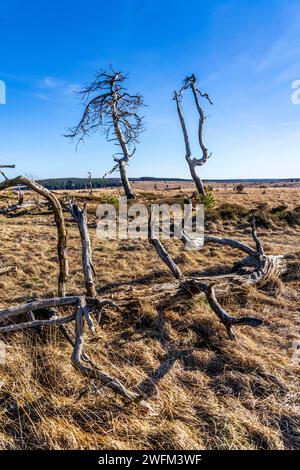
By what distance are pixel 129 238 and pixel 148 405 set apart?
23.3ft

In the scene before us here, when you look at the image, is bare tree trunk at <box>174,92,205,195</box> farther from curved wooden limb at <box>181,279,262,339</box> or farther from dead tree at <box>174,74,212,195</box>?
curved wooden limb at <box>181,279,262,339</box>

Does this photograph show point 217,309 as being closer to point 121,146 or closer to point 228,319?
point 228,319

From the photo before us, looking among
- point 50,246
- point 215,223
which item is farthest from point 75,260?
point 215,223

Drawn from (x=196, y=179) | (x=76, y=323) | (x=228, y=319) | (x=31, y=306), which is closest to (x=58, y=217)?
(x=31, y=306)

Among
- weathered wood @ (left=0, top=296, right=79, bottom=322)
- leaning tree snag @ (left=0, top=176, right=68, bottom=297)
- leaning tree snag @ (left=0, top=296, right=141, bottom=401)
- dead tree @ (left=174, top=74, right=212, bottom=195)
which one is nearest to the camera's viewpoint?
leaning tree snag @ (left=0, top=296, right=141, bottom=401)

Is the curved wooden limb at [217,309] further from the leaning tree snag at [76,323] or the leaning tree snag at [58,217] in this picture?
the leaning tree snag at [58,217]

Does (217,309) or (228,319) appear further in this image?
(217,309)

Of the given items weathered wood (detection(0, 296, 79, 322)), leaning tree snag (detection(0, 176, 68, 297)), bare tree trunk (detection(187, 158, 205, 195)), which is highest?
bare tree trunk (detection(187, 158, 205, 195))

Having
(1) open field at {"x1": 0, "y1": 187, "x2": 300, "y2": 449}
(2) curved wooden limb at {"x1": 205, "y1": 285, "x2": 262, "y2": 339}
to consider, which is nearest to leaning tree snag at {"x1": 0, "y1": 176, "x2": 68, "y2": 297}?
(1) open field at {"x1": 0, "y1": 187, "x2": 300, "y2": 449}

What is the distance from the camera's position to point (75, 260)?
714cm

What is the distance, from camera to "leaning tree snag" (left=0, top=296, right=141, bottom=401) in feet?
7.95

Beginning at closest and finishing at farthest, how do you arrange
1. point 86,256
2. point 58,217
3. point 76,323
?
point 76,323 < point 58,217 < point 86,256

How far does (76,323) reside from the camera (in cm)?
282
